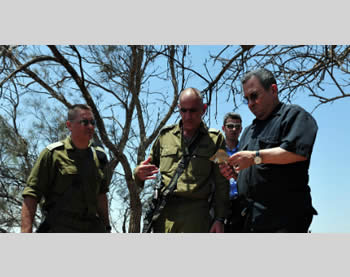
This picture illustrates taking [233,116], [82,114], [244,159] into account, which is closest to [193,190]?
[244,159]

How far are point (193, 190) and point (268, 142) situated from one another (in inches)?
27.7

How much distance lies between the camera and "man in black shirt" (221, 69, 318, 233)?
2.33 m

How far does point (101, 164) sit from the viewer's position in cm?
335

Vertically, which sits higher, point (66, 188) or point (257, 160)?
point (257, 160)

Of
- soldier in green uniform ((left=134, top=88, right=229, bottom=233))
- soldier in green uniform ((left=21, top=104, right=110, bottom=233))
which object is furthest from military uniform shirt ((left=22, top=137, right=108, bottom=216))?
soldier in green uniform ((left=134, top=88, right=229, bottom=233))

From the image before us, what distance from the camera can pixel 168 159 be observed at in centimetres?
Answer: 306

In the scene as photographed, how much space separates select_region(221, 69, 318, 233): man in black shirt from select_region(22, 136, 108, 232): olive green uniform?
48.6 inches

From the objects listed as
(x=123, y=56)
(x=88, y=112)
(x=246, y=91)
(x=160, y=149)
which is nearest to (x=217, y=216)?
(x=160, y=149)

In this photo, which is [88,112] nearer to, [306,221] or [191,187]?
[191,187]

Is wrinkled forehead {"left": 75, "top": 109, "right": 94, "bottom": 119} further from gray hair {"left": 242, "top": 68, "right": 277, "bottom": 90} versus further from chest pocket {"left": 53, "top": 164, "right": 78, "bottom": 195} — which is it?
gray hair {"left": 242, "top": 68, "right": 277, "bottom": 90}

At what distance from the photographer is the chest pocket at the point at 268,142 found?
98.3 inches

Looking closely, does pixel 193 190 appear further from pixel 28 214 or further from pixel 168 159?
pixel 28 214

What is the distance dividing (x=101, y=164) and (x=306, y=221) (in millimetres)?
1828

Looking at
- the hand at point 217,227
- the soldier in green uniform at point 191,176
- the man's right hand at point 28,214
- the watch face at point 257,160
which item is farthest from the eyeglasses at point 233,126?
the man's right hand at point 28,214
